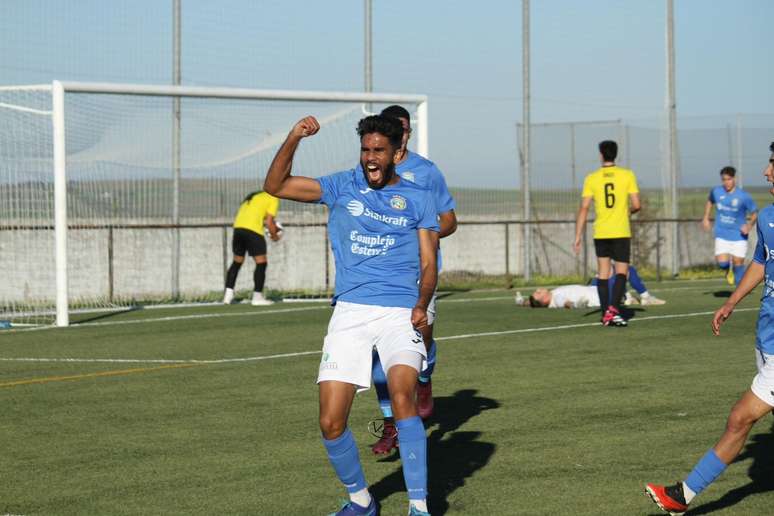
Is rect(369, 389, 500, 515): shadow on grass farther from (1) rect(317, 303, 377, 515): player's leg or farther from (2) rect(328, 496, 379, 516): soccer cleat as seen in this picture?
(1) rect(317, 303, 377, 515): player's leg

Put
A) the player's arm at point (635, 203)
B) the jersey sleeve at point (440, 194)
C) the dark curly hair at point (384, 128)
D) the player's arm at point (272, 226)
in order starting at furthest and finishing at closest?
the player's arm at point (272, 226) < the player's arm at point (635, 203) < the jersey sleeve at point (440, 194) < the dark curly hair at point (384, 128)

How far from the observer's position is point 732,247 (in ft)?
69.3

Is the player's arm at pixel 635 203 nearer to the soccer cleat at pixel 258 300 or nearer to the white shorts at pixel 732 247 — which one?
the white shorts at pixel 732 247

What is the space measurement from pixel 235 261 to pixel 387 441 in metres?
12.7

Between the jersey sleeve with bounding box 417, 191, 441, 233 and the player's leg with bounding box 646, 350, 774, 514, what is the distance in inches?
67.4

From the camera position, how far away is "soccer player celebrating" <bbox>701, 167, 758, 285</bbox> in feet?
68.9

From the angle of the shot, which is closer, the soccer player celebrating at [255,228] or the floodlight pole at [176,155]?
the soccer player celebrating at [255,228]

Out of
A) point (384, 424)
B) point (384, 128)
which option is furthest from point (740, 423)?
point (384, 424)

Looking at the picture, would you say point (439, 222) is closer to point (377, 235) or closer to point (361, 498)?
point (377, 235)

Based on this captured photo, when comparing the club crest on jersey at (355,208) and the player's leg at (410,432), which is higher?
the club crest on jersey at (355,208)

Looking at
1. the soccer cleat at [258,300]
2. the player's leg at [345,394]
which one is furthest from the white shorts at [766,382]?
the soccer cleat at [258,300]

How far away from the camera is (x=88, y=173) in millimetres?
18812

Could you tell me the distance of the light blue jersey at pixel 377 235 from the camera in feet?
21.1

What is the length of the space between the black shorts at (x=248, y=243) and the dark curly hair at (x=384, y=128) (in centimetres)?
1394
